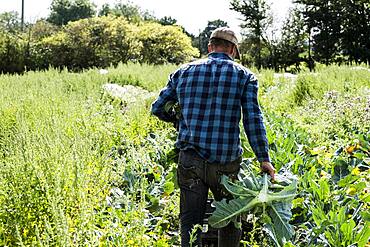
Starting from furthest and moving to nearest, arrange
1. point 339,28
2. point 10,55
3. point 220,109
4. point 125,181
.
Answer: point 339,28 → point 10,55 → point 125,181 → point 220,109

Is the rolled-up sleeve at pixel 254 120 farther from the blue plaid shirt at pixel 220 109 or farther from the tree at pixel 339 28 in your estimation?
the tree at pixel 339 28

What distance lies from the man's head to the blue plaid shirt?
4cm

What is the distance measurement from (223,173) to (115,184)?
1.44m

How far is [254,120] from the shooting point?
2971mm

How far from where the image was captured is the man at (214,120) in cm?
298

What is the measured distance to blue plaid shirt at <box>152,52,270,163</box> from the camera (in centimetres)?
297

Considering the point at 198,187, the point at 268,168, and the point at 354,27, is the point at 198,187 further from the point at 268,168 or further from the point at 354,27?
the point at 354,27

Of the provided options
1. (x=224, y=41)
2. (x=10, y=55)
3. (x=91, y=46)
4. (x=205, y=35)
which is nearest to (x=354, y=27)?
(x=91, y=46)

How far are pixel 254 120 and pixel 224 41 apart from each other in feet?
1.74

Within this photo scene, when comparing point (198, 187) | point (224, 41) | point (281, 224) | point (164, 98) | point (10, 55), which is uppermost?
point (10, 55)

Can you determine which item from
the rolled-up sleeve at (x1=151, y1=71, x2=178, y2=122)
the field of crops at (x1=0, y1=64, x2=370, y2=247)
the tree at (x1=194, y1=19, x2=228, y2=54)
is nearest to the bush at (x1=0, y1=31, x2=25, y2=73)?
the field of crops at (x1=0, y1=64, x2=370, y2=247)

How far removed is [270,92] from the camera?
11.0 meters

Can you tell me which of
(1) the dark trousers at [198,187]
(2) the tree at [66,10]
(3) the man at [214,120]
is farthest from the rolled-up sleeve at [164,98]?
(2) the tree at [66,10]

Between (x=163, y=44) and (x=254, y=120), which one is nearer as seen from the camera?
(x=254, y=120)
